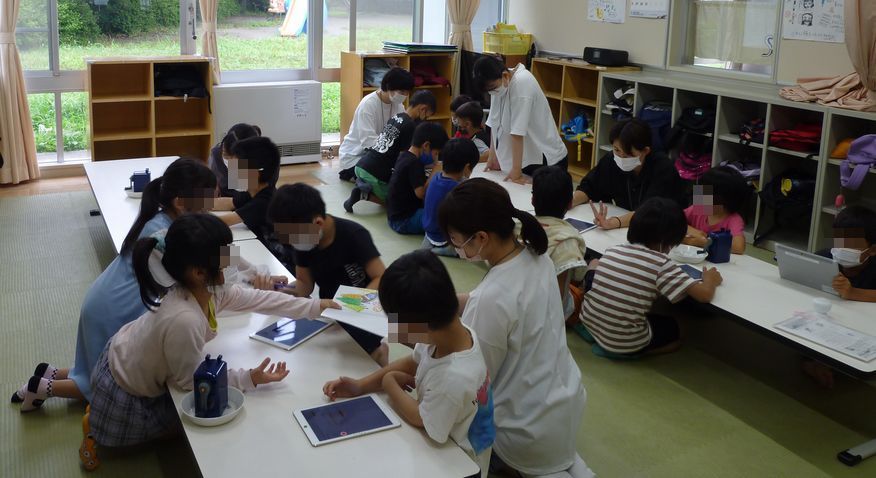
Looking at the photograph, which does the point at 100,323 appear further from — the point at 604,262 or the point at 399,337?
the point at 604,262

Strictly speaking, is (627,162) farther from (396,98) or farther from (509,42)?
(509,42)

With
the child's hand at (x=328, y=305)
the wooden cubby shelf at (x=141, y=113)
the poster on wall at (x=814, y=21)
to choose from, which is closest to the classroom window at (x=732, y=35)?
the poster on wall at (x=814, y=21)

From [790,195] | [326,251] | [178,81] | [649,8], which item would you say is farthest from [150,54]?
[790,195]

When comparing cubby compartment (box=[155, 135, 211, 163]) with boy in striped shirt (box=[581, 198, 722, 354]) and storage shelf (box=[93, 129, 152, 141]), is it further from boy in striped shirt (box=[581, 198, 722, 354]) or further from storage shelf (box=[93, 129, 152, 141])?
boy in striped shirt (box=[581, 198, 722, 354])

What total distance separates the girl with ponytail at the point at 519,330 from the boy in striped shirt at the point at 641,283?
3.38 ft

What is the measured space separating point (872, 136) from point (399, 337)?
4107mm

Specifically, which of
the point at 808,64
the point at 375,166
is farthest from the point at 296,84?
the point at 808,64

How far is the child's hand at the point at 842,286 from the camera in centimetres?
337

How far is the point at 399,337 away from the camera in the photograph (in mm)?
2152

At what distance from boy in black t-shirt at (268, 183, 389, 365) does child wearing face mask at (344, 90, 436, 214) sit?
10.2 feet

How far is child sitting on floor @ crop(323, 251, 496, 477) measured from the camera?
2117mm

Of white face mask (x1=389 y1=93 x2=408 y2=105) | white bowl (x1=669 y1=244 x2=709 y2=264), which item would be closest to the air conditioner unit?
white face mask (x1=389 y1=93 x2=408 y2=105)

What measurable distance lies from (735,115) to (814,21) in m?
0.84

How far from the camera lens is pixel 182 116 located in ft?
25.2
